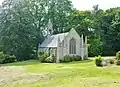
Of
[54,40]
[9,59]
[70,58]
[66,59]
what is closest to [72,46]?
[70,58]

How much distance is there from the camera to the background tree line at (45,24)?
5397 centimetres

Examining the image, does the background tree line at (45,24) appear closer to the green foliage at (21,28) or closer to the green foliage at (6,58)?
the green foliage at (21,28)

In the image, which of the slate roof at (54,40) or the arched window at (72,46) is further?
the slate roof at (54,40)

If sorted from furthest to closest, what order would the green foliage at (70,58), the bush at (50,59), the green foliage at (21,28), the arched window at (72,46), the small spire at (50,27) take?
1. the small spire at (50,27)
2. the green foliage at (21,28)
3. the arched window at (72,46)
4. the green foliage at (70,58)
5. the bush at (50,59)

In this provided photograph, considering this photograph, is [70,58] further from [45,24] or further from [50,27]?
[45,24]

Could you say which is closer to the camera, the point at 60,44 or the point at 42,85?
the point at 42,85

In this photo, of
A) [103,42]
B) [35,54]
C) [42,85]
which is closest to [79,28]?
[103,42]

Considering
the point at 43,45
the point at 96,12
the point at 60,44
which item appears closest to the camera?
the point at 60,44

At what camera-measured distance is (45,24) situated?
62.8 meters

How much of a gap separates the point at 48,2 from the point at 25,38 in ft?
43.2

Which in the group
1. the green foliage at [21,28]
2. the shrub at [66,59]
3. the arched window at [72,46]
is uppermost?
the green foliage at [21,28]

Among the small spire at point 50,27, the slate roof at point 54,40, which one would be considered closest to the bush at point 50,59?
the slate roof at point 54,40

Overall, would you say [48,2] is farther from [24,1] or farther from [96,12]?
[96,12]

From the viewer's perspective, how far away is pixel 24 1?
57562 millimetres
